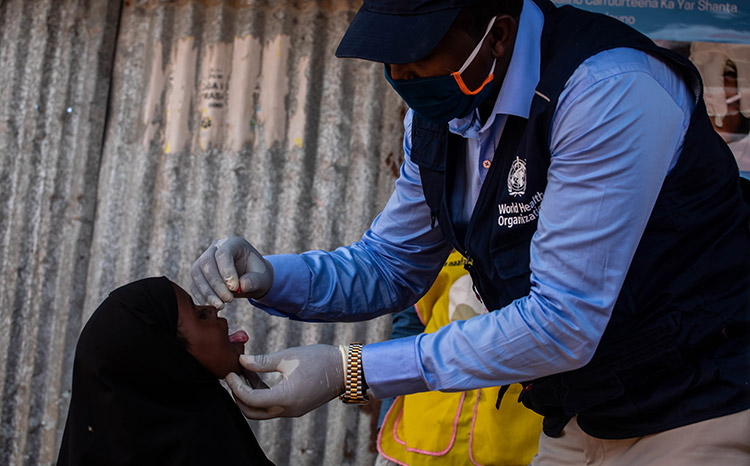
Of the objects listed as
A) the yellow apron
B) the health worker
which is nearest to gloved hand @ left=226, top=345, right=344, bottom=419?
the health worker

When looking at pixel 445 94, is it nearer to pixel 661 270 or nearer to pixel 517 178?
pixel 517 178

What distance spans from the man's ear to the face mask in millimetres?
22

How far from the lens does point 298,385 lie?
1.71 m

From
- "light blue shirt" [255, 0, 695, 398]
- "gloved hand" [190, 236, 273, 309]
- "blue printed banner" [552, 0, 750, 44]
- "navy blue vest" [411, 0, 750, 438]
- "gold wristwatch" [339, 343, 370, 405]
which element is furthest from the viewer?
"blue printed banner" [552, 0, 750, 44]

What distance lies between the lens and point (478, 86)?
1.75 metres

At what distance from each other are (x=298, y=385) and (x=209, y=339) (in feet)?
1.72

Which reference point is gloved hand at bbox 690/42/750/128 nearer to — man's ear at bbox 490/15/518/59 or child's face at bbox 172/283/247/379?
man's ear at bbox 490/15/518/59

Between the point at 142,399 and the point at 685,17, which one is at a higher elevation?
the point at 685,17

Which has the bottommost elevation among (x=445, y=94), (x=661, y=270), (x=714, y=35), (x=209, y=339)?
(x=209, y=339)

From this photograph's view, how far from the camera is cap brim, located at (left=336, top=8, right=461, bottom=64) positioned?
63.2 inches

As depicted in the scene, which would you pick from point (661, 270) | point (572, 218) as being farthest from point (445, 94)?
point (661, 270)

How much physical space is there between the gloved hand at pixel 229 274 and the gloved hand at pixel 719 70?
2.13 m

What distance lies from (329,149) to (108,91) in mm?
1173

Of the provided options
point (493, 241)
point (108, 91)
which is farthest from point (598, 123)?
point (108, 91)
